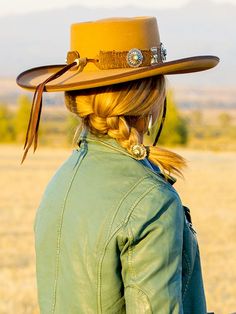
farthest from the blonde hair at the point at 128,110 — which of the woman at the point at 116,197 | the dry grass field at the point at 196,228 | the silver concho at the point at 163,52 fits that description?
the dry grass field at the point at 196,228

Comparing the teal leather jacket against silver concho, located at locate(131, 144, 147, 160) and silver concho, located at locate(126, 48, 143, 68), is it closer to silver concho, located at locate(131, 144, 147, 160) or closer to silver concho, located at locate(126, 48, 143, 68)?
silver concho, located at locate(131, 144, 147, 160)

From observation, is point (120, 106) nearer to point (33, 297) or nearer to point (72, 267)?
point (72, 267)

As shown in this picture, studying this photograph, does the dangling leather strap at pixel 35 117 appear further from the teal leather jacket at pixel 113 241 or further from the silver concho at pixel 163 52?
the silver concho at pixel 163 52

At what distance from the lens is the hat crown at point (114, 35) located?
99.7 inches

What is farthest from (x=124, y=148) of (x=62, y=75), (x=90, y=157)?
(x=62, y=75)

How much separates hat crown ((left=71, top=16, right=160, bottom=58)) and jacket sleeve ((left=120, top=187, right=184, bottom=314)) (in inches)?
19.1

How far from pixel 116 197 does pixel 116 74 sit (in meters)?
0.32

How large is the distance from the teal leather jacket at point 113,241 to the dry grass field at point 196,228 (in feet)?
1.63

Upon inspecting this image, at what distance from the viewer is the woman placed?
2.27m

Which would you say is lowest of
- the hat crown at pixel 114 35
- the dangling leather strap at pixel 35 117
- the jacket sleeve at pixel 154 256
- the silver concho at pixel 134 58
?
the jacket sleeve at pixel 154 256

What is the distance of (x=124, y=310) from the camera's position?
236 cm

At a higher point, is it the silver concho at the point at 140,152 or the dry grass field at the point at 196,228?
the silver concho at the point at 140,152

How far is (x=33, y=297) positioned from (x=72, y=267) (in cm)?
Result: 590

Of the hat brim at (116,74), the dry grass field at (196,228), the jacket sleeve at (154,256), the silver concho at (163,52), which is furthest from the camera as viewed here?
the dry grass field at (196,228)
